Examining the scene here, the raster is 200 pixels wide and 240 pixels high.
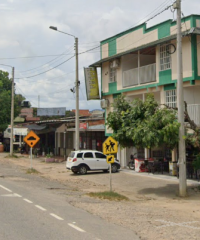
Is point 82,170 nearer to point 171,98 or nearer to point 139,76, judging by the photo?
point 139,76

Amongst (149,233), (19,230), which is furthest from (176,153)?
(19,230)

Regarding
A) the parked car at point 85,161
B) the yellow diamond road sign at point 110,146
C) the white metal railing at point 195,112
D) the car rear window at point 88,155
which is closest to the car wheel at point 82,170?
the parked car at point 85,161

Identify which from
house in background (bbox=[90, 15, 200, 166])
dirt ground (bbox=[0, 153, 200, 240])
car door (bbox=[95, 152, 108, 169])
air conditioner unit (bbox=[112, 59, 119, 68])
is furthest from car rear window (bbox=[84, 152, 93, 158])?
air conditioner unit (bbox=[112, 59, 119, 68])

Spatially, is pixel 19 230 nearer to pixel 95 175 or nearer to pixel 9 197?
pixel 9 197

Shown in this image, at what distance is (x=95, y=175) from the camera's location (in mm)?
23984

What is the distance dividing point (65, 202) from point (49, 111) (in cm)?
4502

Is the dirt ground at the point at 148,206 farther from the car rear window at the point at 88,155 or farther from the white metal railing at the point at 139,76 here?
the white metal railing at the point at 139,76

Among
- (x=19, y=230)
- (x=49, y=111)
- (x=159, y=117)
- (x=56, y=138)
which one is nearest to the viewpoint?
(x=19, y=230)

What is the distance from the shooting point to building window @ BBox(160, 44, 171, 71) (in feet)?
70.3

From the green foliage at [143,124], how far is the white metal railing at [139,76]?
5.78 meters

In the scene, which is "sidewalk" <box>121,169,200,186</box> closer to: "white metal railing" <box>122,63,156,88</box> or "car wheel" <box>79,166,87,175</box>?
"car wheel" <box>79,166,87,175</box>

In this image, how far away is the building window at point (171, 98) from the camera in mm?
21375

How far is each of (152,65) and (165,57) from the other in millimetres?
1407

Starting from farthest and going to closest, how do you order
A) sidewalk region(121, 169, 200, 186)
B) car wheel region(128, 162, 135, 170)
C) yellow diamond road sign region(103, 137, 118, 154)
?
car wheel region(128, 162, 135, 170) < sidewalk region(121, 169, 200, 186) < yellow diamond road sign region(103, 137, 118, 154)
